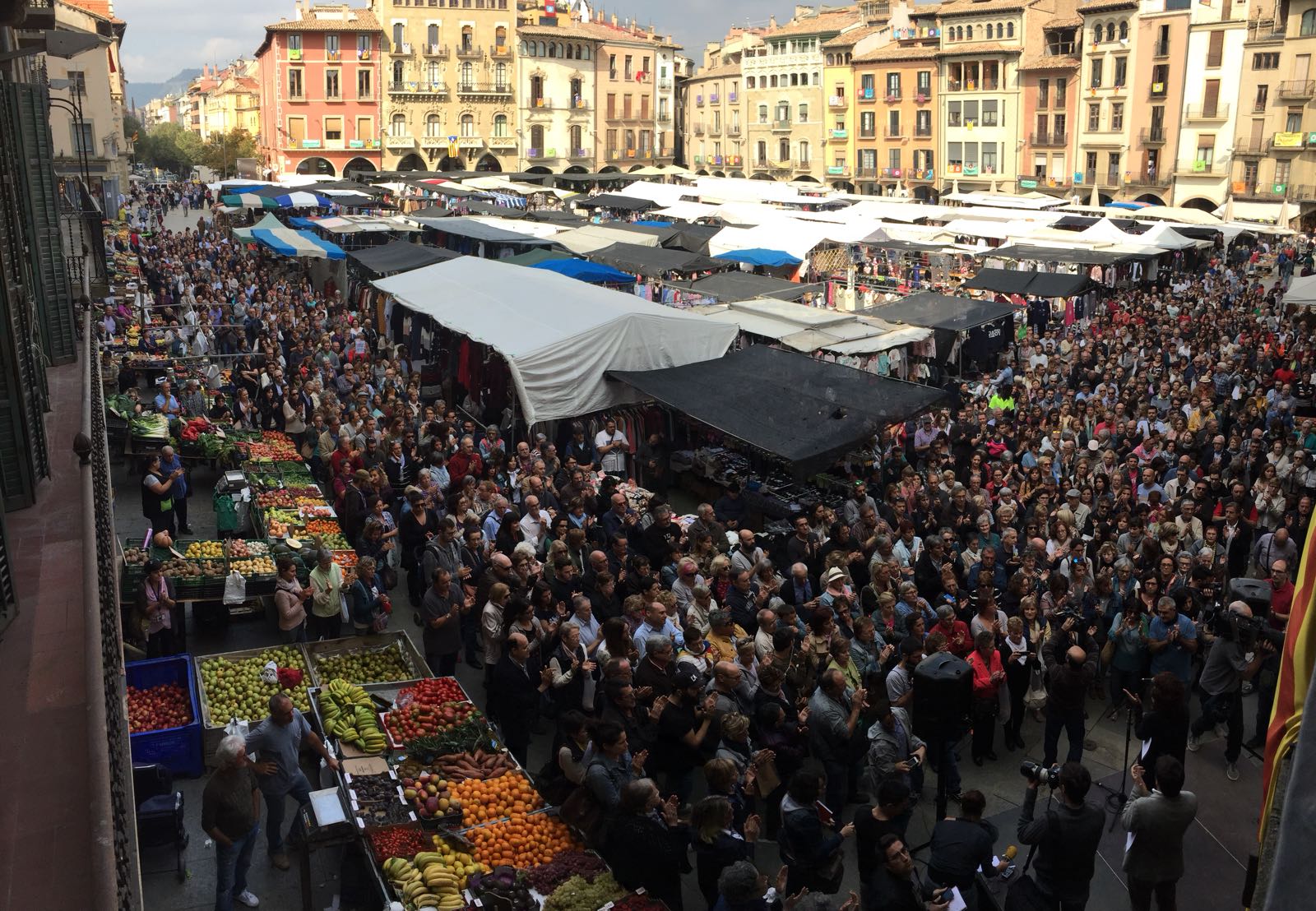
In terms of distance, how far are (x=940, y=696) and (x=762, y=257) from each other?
64.2 ft

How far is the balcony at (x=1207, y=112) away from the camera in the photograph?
49062 millimetres

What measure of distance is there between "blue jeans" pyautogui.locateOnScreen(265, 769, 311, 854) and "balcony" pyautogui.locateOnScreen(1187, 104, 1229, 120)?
51.9m

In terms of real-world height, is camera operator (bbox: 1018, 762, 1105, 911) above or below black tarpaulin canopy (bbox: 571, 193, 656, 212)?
below

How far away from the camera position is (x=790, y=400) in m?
12.9

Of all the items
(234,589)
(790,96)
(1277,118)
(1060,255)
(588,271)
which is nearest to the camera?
(234,589)

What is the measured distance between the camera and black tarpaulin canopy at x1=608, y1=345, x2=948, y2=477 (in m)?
12.0

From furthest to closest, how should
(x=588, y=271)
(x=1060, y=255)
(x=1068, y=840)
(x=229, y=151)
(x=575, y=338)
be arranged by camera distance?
1. (x=229, y=151)
2. (x=1060, y=255)
3. (x=588, y=271)
4. (x=575, y=338)
5. (x=1068, y=840)

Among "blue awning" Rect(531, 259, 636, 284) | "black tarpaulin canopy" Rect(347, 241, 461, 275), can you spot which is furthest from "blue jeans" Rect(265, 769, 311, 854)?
"black tarpaulin canopy" Rect(347, 241, 461, 275)

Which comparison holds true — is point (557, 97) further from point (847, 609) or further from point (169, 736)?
point (169, 736)

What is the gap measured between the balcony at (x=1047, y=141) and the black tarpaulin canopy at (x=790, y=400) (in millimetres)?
46836

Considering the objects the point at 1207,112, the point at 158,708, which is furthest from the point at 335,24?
the point at 158,708

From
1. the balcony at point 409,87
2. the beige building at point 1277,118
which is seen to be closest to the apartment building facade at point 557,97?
the balcony at point 409,87

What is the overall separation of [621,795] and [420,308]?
12696 mm

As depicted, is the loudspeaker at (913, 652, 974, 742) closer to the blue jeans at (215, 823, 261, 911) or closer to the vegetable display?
the vegetable display
